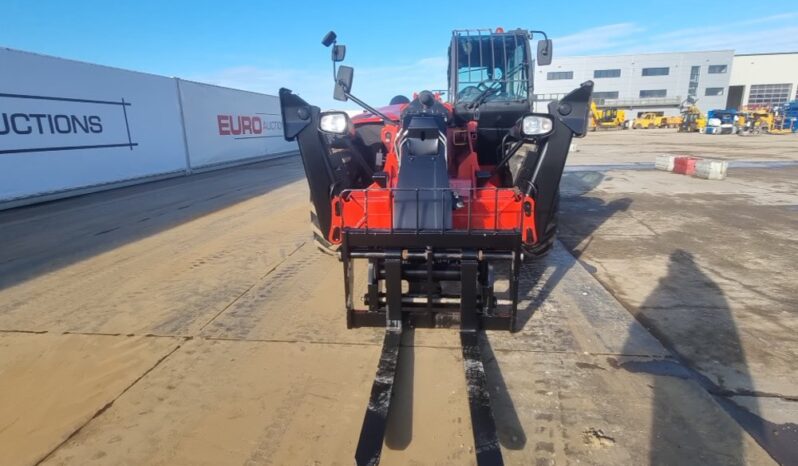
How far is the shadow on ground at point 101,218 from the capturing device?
18.5 feet

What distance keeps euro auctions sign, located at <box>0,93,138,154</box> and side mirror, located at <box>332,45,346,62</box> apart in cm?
901

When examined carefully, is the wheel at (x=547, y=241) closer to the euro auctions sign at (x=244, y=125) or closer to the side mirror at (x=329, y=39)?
the side mirror at (x=329, y=39)

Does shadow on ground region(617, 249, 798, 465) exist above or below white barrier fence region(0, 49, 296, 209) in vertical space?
below

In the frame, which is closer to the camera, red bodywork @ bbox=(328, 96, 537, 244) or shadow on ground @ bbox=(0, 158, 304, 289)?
red bodywork @ bbox=(328, 96, 537, 244)

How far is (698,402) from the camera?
2518mm

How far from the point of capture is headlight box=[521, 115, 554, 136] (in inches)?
124

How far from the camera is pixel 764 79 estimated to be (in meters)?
56.9

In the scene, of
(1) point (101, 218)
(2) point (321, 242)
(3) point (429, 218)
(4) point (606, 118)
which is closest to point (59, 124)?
(1) point (101, 218)

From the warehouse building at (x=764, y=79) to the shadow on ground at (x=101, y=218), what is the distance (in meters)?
68.7

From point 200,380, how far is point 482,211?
224cm

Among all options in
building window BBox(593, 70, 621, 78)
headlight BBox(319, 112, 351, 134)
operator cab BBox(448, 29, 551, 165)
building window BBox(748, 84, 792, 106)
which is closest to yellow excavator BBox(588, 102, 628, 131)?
building window BBox(593, 70, 621, 78)

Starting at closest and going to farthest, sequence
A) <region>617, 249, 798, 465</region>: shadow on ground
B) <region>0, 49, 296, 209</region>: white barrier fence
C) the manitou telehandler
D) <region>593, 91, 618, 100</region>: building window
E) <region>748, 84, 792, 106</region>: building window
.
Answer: <region>617, 249, 798, 465</region>: shadow on ground < the manitou telehandler < <region>0, 49, 296, 209</region>: white barrier fence < <region>748, 84, 792, 106</region>: building window < <region>593, 91, 618, 100</region>: building window

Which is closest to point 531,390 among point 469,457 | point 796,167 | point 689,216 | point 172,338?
point 469,457

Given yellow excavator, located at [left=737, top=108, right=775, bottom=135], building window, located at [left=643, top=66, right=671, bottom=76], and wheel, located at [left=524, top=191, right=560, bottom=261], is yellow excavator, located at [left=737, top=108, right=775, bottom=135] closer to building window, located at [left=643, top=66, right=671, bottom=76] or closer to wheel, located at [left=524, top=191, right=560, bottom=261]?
building window, located at [left=643, top=66, right=671, bottom=76]
